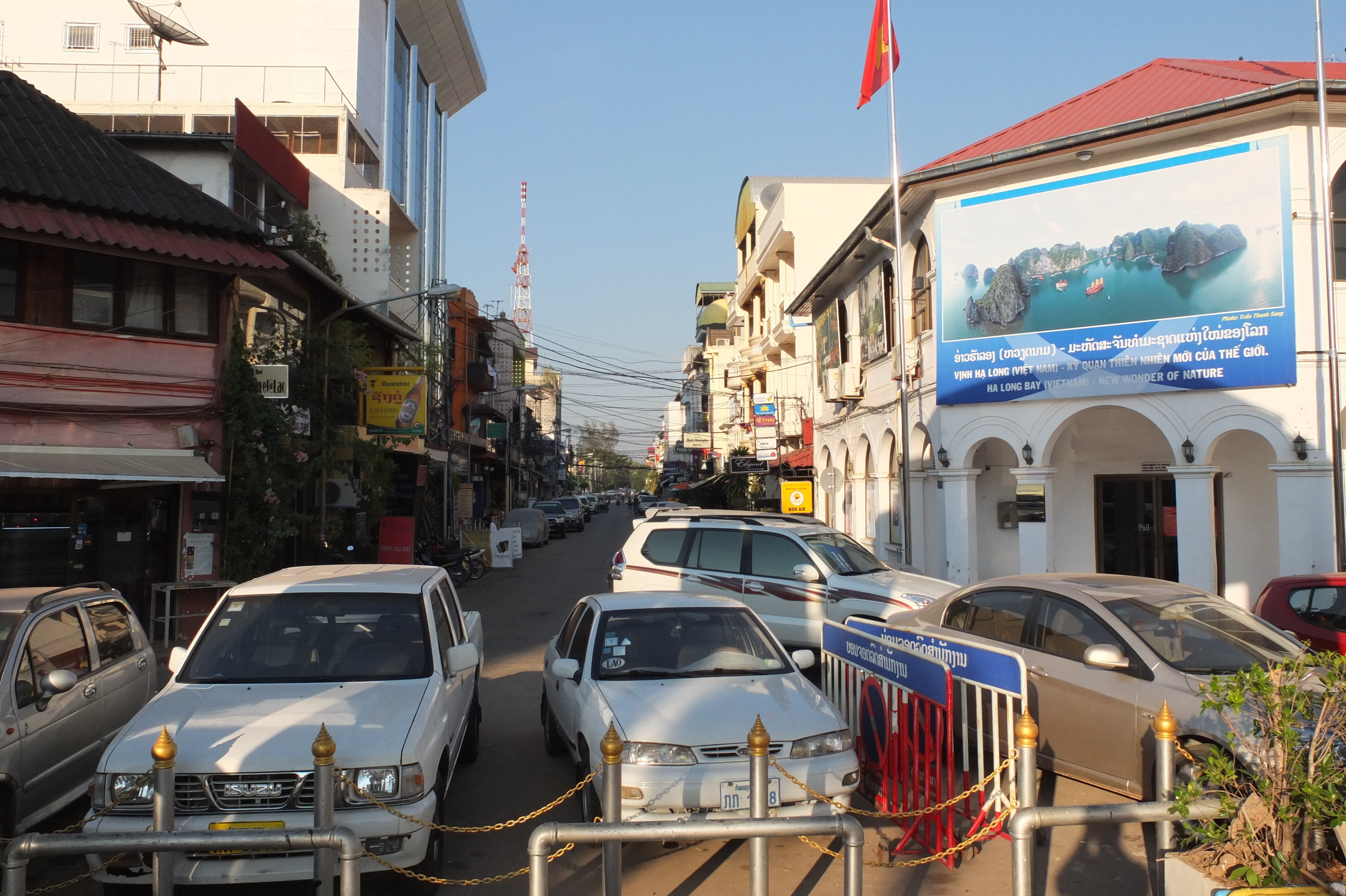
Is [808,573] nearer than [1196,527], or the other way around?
[808,573]

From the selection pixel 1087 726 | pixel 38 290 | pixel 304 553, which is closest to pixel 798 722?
pixel 1087 726

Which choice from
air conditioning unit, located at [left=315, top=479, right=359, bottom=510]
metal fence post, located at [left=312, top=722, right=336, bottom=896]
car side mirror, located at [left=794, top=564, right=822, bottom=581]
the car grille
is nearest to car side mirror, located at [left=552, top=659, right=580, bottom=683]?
the car grille

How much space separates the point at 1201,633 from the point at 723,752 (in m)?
3.64

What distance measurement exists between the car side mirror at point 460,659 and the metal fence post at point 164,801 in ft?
6.88

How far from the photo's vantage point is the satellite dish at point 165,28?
2500 cm

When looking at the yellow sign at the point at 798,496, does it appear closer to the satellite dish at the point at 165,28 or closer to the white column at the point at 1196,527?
the white column at the point at 1196,527

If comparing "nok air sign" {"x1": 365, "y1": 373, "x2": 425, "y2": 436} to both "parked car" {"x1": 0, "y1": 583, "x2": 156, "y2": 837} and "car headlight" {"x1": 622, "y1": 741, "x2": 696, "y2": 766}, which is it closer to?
"parked car" {"x1": 0, "y1": 583, "x2": 156, "y2": 837}

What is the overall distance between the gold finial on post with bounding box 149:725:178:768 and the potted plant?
449 cm

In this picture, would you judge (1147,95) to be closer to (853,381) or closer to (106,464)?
(853,381)

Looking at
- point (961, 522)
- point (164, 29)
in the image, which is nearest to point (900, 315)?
point (961, 522)

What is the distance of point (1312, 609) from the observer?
30.0 ft

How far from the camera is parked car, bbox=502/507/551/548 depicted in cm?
3781

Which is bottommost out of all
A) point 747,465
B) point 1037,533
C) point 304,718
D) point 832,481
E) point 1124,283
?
point 304,718

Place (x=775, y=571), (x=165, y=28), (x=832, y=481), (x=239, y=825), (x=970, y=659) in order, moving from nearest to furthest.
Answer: (x=239, y=825), (x=970, y=659), (x=775, y=571), (x=165, y=28), (x=832, y=481)
